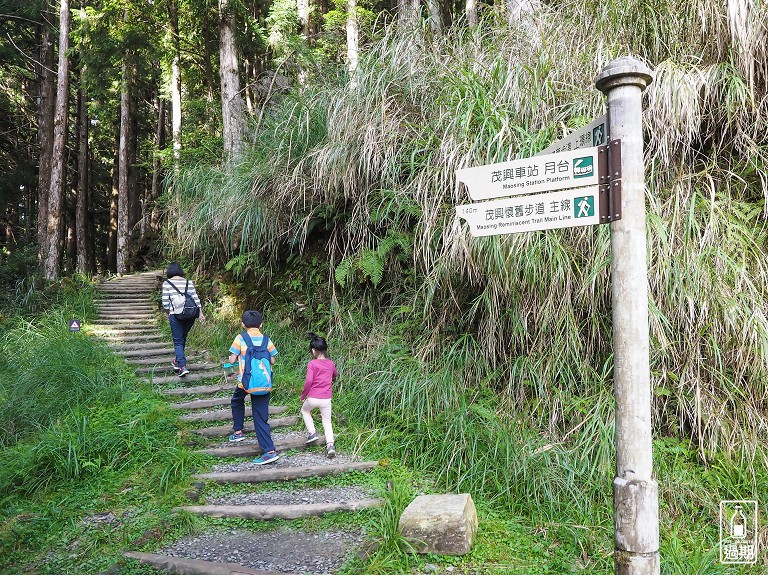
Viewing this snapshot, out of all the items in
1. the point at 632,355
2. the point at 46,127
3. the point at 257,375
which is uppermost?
the point at 46,127

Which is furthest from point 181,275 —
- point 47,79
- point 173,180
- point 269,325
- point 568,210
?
point 47,79

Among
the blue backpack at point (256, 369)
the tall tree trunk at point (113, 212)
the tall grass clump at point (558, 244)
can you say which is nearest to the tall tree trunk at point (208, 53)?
the tall tree trunk at point (113, 212)

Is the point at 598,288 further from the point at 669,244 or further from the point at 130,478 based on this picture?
the point at 130,478

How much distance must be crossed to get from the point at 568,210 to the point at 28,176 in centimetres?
2070

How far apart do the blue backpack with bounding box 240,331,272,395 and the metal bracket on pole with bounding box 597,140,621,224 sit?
3.47 metres

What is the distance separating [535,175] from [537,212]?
0.64 feet

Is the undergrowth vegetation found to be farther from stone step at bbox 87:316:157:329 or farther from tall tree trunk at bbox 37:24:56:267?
tall tree trunk at bbox 37:24:56:267

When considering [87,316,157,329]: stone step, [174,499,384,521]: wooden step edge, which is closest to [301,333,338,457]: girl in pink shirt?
[174,499,384,521]: wooden step edge

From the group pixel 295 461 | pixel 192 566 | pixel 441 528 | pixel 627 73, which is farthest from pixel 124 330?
pixel 627 73

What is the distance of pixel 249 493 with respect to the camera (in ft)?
14.1

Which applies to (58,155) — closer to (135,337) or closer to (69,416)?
(135,337)

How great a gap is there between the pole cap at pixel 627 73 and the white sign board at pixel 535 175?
1.09ft

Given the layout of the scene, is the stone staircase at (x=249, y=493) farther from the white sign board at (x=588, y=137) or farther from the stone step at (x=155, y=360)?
the white sign board at (x=588, y=137)

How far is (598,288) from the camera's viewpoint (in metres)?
4.30
